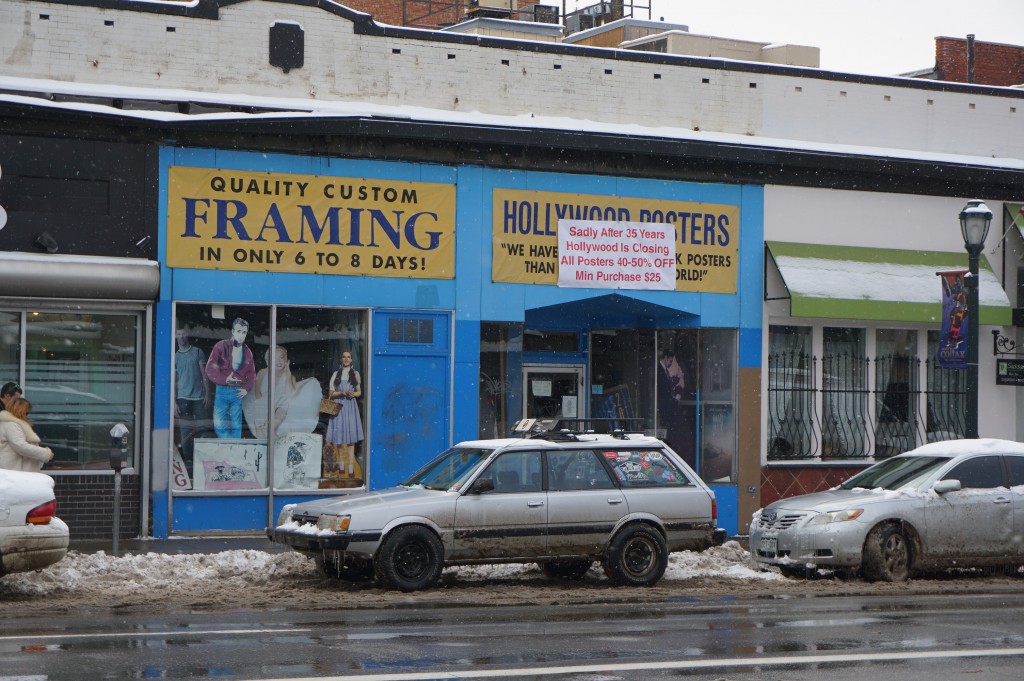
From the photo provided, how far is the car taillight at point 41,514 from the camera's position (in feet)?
40.1

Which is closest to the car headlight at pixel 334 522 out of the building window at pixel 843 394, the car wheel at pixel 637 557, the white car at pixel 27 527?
the white car at pixel 27 527

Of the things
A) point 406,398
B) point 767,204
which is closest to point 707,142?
point 767,204

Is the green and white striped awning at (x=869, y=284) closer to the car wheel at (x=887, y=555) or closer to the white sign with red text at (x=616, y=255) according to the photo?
the white sign with red text at (x=616, y=255)

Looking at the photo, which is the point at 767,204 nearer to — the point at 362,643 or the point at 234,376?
the point at 234,376

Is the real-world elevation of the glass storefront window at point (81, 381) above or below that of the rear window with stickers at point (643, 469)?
above

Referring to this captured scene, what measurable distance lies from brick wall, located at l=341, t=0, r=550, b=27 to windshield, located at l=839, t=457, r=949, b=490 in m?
17.1

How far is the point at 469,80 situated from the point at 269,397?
17.8ft

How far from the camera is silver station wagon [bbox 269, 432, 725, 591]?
13305 millimetres

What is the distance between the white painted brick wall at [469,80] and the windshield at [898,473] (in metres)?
6.98

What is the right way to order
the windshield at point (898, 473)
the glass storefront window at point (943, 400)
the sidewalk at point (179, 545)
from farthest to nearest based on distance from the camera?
the glass storefront window at point (943, 400) < the sidewalk at point (179, 545) < the windshield at point (898, 473)

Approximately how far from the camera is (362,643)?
10062 mm

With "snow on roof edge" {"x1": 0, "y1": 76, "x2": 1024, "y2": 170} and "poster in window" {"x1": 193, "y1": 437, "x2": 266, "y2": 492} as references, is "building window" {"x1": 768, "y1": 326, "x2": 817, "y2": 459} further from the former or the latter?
"poster in window" {"x1": 193, "y1": 437, "x2": 266, "y2": 492}

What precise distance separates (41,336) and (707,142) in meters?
9.69

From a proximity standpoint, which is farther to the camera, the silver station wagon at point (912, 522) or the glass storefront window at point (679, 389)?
the glass storefront window at point (679, 389)
